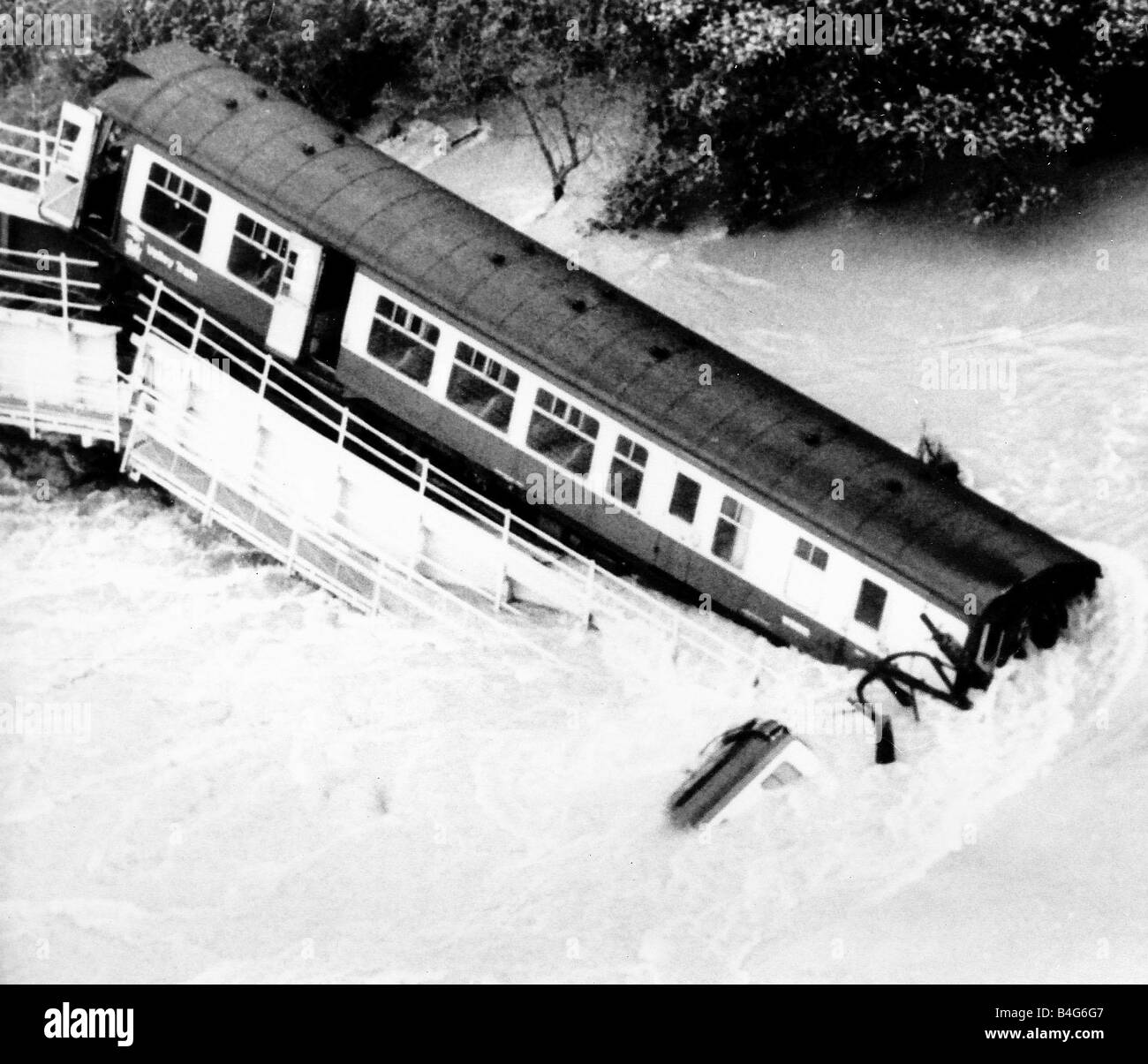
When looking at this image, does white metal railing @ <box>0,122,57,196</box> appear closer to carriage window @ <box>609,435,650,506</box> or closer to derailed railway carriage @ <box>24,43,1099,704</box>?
derailed railway carriage @ <box>24,43,1099,704</box>

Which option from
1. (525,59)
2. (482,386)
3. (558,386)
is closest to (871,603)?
(558,386)

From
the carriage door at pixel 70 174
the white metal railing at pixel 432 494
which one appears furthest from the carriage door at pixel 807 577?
the carriage door at pixel 70 174

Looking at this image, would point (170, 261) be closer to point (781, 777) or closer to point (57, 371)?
point (57, 371)

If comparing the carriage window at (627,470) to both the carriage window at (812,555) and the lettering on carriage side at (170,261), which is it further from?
the lettering on carriage side at (170,261)

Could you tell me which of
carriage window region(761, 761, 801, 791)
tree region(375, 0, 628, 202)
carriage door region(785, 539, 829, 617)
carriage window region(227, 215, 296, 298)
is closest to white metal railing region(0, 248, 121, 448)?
carriage window region(227, 215, 296, 298)
